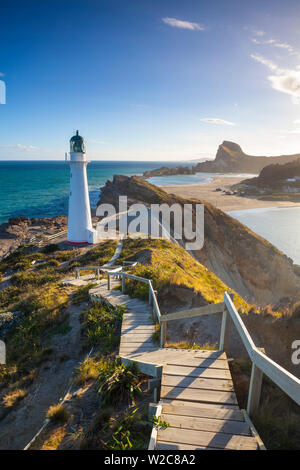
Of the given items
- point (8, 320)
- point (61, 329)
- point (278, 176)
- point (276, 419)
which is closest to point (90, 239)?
point (8, 320)

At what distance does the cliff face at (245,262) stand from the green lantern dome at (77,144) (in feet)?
49.4

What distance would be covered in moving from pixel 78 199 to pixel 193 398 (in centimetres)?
2132

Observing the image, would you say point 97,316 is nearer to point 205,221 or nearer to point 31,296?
point 31,296

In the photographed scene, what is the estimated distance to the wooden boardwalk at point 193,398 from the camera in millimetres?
3223

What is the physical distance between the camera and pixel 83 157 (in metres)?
22.5

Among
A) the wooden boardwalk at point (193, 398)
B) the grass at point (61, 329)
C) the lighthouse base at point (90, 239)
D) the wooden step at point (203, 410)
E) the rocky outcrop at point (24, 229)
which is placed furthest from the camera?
the rocky outcrop at point (24, 229)

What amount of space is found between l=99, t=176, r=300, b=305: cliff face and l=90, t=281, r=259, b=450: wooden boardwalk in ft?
69.5

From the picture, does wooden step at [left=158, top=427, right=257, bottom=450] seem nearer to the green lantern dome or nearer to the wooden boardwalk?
the wooden boardwalk

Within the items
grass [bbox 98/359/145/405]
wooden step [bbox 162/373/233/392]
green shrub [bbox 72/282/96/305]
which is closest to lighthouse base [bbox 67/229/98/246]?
green shrub [bbox 72/282/96/305]

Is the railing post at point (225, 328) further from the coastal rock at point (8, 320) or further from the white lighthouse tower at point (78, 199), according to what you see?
the white lighthouse tower at point (78, 199)

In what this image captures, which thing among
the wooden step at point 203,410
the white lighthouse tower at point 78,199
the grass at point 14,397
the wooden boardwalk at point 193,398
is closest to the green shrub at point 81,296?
the grass at point 14,397

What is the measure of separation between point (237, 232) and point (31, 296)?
89.3ft

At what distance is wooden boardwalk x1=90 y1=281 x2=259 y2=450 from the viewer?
3223mm
